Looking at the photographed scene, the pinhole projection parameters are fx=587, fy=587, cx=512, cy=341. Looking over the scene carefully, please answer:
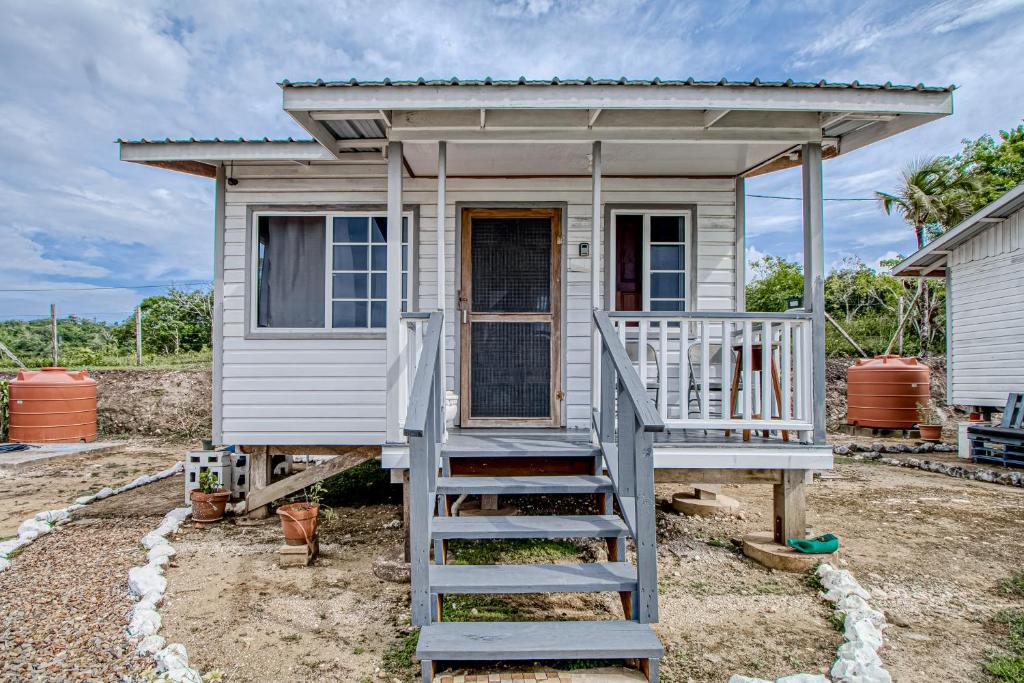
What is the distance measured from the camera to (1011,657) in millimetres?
2695

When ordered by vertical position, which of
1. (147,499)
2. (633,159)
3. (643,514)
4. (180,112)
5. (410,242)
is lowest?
(147,499)

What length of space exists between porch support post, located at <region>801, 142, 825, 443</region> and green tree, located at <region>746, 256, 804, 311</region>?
1595cm

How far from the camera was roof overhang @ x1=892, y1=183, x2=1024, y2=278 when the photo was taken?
8.13 metres

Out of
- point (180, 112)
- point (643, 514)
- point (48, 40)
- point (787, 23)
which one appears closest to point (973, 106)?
point (787, 23)

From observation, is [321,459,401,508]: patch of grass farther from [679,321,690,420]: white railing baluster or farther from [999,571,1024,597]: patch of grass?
[999,571,1024,597]: patch of grass

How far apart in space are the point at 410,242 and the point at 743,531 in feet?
11.9

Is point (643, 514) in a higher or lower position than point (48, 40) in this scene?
lower

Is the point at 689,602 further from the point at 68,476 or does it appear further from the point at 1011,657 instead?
the point at 68,476

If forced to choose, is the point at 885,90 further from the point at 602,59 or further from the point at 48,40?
the point at 48,40

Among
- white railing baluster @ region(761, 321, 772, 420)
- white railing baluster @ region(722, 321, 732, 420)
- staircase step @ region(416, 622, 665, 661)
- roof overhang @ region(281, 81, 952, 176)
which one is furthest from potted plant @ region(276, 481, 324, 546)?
white railing baluster @ region(761, 321, 772, 420)

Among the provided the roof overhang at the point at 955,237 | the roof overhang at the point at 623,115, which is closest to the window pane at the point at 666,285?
the roof overhang at the point at 623,115

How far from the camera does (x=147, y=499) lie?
5.72 meters

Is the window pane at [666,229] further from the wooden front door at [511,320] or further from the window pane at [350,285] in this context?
the window pane at [350,285]

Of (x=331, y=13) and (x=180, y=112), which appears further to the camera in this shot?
(x=180, y=112)
